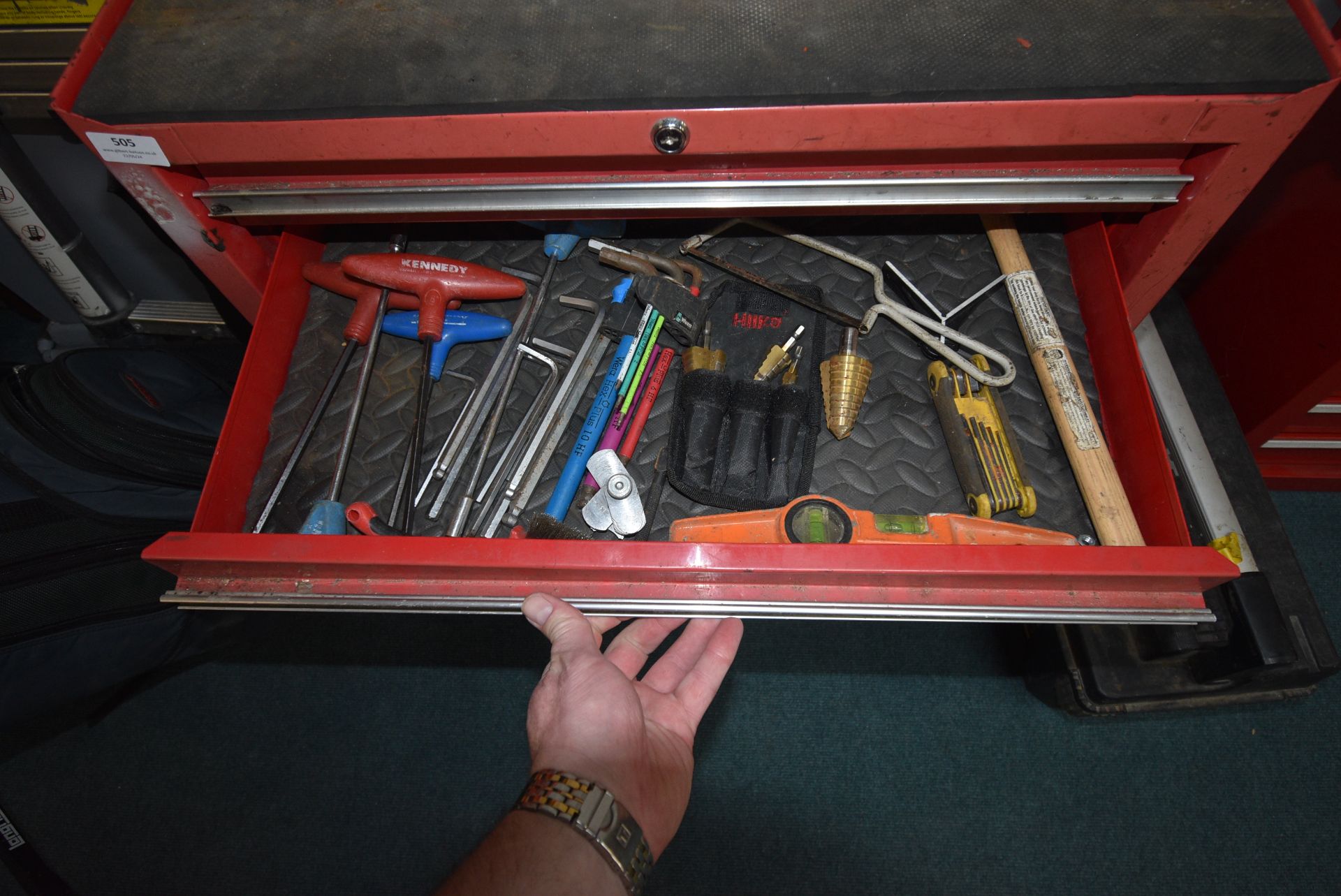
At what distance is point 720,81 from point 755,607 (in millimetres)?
723

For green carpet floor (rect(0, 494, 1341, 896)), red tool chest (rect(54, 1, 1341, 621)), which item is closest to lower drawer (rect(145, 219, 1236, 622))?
red tool chest (rect(54, 1, 1341, 621))

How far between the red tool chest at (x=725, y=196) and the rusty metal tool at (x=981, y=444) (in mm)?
167

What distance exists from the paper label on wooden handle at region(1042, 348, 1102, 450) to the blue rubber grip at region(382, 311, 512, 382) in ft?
3.18

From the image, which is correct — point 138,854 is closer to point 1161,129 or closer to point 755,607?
point 755,607

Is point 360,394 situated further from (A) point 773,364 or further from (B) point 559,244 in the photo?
(A) point 773,364

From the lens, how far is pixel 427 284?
1300 mm

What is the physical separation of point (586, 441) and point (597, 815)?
1.85ft

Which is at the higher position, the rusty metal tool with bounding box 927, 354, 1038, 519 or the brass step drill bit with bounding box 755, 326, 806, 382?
the rusty metal tool with bounding box 927, 354, 1038, 519

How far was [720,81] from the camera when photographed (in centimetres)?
95

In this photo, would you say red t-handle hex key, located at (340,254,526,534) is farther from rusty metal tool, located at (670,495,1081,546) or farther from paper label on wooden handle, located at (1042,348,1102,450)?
paper label on wooden handle, located at (1042,348,1102,450)

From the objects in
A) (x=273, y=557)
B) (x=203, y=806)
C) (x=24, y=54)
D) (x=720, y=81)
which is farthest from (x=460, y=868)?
(x=24, y=54)

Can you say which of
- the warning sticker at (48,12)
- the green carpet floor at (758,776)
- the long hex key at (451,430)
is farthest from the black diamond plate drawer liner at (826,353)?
the warning sticker at (48,12)

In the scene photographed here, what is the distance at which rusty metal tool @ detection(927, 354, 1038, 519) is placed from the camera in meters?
1.13

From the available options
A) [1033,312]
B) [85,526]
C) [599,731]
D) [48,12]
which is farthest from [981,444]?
[48,12]
